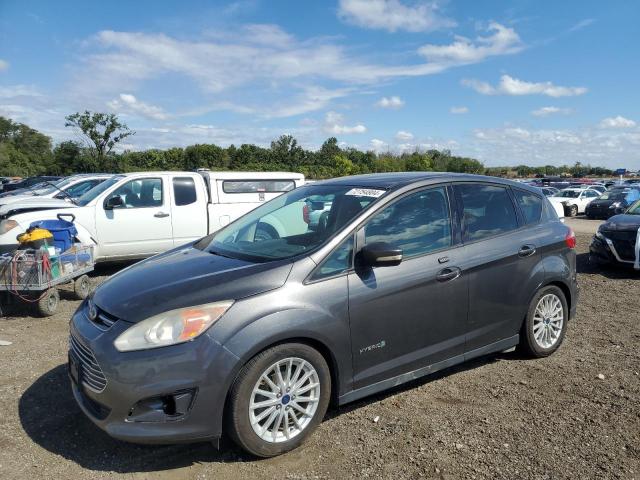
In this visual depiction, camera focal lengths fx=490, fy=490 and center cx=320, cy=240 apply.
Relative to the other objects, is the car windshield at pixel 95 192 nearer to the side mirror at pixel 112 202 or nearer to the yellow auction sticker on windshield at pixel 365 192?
the side mirror at pixel 112 202

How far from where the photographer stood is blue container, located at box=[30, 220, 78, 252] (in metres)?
6.95

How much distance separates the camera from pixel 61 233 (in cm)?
698

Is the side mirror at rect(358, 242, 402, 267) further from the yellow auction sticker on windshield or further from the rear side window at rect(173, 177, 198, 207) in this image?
the rear side window at rect(173, 177, 198, 207)

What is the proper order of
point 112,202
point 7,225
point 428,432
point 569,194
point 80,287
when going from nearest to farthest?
point 428,432 < point 80,287 < point 7,225 < point 112,202 < point 569,194

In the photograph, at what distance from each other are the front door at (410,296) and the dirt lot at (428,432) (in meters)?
0.40

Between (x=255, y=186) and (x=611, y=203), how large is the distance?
21184 millimetres

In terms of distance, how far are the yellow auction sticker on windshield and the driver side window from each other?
19.8 ft

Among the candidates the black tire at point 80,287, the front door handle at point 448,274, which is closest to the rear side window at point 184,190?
the black tire at point 80,287

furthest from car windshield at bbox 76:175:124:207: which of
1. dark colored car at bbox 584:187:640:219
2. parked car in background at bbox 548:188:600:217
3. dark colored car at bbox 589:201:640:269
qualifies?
parked car in background at bbox 548:188:600:217

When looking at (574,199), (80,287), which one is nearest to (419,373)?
(80,287)

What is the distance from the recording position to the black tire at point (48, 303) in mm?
6184

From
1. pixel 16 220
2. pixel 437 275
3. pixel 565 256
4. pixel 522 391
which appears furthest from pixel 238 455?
pixel 16 220

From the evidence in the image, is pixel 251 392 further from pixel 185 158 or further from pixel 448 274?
pixel 185 158

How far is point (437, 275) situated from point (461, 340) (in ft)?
2.07
